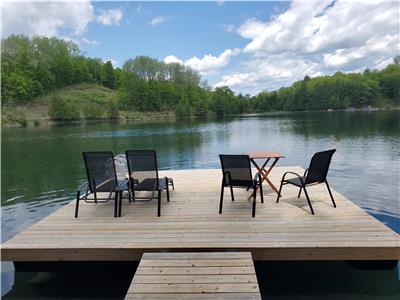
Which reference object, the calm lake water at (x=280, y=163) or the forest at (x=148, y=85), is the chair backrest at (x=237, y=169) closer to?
the calm lake water at (x=280, y=163)

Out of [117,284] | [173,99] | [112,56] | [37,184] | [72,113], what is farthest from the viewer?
[112,56]

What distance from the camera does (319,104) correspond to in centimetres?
10475

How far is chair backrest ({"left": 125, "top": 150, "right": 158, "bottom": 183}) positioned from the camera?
5086 millimetres

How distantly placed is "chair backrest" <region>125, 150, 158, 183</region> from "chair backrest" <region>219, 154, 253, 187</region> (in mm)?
1149

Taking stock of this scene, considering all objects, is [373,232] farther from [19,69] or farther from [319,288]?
[19,69]

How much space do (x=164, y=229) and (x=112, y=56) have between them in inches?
4905

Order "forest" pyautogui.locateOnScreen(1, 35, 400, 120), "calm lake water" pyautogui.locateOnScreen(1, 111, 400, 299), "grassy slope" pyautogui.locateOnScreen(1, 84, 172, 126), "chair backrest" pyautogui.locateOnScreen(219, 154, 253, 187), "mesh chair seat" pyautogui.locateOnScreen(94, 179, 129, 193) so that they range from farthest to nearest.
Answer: "forest" pyautogui.locateOnScreen(1, 35, 400, 120) < "grassy slope" pyautogui.locateOnScreen(1, 84, 172, 126) < "mesh chair seat" pyautogui.locateOnScreen(94, 179, 129, 193) < "chair backrest" pyautogui.locateOnScreen(219, 154, 253, 187) < "calm lake water" pyautogui.locateOnScreen(1, 111, 400, 299)

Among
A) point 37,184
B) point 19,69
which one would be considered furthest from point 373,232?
point 19,69

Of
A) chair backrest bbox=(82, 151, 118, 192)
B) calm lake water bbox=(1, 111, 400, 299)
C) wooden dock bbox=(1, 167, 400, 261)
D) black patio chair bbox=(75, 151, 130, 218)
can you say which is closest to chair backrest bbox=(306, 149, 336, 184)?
wooden dock bbox=(1, 167, 400, 261)

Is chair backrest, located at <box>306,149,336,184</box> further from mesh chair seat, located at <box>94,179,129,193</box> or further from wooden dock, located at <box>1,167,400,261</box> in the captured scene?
mesh chair seat, located at <box>94,179,129,193</box>

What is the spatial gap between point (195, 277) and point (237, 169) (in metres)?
2.09

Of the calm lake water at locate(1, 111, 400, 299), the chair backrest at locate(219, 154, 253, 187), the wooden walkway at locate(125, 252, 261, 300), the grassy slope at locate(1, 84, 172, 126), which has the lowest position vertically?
the calm lake water at locate(1, 111, 400, 299)

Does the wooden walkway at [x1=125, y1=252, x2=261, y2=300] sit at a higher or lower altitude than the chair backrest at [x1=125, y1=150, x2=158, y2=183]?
lower

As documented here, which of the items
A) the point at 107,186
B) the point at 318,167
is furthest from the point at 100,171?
the point at 318,167
